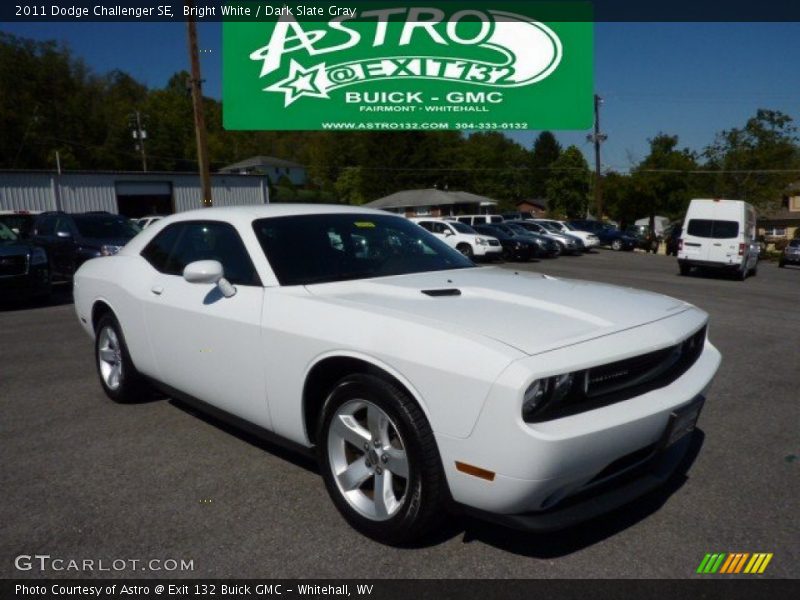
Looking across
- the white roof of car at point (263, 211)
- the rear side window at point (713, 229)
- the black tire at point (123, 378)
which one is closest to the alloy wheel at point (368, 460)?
the white roof of car at point (263, 211)

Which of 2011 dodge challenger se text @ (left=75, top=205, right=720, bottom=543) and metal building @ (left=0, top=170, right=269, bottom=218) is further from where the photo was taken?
metal building @ (left=0, top=170, right=269, bottom=218)

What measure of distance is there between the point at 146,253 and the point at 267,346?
1.96 meters

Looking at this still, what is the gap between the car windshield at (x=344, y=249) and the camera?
361 centimetres

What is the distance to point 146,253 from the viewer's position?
4672 mm

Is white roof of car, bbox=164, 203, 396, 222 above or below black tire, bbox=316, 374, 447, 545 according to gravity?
above

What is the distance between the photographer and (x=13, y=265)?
33.9 feet

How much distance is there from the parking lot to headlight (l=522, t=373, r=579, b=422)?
0.76m

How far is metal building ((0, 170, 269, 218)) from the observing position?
29875 mm

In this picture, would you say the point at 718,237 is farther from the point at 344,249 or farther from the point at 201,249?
the point at 201,249

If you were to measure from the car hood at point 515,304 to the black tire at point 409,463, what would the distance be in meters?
0.36

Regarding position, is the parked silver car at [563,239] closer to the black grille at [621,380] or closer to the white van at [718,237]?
the white van at [718,237]

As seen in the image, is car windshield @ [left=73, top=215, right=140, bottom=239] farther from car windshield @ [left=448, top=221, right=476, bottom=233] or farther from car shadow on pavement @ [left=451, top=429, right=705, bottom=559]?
car windshield @ [left=448, top=221, right=476, bottom=233]

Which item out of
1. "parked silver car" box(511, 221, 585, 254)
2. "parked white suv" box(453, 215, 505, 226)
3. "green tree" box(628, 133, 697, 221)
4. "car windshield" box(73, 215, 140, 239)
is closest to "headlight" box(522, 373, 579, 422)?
"car windshield" box(73, 215, 140, 239)

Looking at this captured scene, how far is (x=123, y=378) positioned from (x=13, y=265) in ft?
23.4
